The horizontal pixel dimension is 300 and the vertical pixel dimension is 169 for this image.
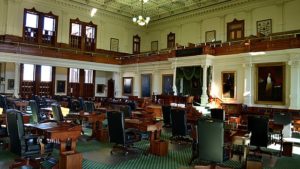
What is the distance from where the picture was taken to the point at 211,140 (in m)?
4.30

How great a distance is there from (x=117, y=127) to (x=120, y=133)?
0.15 m

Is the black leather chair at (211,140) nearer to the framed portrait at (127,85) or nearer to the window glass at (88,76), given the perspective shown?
the framed portrait at (127,85)

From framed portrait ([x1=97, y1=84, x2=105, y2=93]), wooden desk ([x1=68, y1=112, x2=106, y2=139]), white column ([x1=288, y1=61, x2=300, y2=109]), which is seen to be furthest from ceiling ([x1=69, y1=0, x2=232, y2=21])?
wooden desk ([x1=68, y1=112, x2=106, y2=139])

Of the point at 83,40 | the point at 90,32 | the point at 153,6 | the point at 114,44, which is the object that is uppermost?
the point at 153,6

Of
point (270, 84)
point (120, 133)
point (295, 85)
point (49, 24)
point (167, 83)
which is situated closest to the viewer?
point (120, 133)

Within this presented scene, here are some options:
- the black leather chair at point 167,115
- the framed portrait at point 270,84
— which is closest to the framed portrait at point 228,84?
the framed portrait at point 270,84

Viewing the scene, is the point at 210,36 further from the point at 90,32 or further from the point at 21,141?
the point at 21,141

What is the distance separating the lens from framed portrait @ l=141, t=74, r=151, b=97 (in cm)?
1839

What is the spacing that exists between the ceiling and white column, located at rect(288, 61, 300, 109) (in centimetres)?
774

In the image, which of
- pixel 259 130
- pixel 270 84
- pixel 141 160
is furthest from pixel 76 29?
pixel 259 130

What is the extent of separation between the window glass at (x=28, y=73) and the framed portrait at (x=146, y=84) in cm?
750

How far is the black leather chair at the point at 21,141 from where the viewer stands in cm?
413

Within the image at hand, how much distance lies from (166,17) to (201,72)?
8496 millimetres

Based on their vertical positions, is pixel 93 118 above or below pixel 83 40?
below
